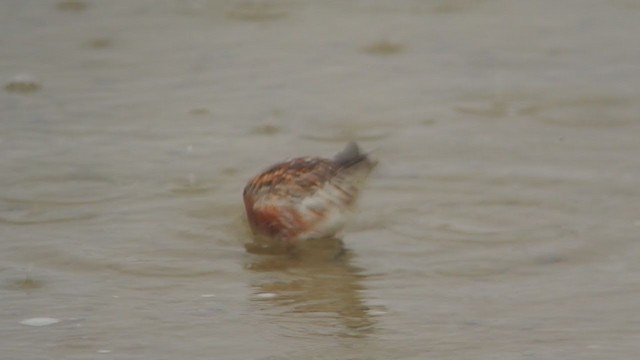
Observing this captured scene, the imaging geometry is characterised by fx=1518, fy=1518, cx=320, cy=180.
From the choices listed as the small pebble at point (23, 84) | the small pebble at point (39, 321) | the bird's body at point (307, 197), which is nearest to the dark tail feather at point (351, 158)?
the bird's body at point (307, 197)

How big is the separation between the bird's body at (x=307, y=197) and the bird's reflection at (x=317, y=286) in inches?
4.0

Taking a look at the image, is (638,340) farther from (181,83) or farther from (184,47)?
(184,47)

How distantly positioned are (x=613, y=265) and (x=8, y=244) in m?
2.93

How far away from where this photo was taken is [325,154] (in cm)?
891

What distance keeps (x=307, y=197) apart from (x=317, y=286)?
0.77 m

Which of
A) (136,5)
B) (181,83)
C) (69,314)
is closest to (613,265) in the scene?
(69,314)

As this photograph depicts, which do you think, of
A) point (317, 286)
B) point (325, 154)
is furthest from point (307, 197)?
point (325, 154)

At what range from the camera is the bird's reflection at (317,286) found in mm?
6262

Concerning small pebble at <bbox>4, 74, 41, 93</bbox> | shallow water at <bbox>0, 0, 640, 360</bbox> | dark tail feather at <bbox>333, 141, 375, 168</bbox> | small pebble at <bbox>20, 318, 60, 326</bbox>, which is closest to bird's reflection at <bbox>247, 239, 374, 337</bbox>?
shallow water at <bbox>0, 0, 640, 360</bbox>

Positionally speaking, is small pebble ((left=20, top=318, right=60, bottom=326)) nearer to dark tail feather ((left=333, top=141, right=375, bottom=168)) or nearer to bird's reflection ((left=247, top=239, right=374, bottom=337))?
bird's reflection ((left=247, top=239, right=374, bottom=337))

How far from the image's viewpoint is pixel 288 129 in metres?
9.27

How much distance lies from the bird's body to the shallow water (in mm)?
122

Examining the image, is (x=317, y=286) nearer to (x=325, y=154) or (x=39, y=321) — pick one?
(x=39, y=321)

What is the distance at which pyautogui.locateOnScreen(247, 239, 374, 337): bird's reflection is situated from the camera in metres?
6.26
